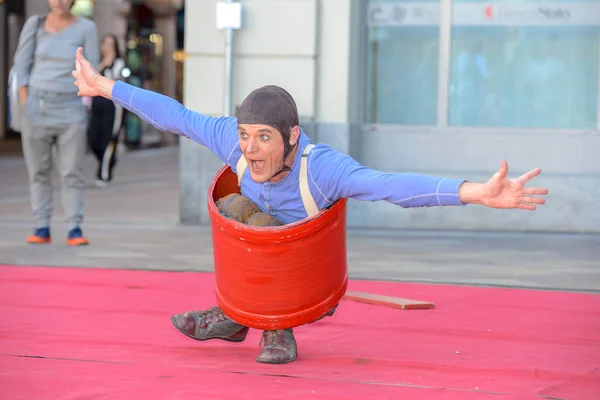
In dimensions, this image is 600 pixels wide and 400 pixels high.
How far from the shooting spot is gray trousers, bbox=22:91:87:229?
8.25m

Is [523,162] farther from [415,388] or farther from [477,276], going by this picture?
[415,388]

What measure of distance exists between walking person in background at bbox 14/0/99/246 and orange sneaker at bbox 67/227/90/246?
0.19 metres

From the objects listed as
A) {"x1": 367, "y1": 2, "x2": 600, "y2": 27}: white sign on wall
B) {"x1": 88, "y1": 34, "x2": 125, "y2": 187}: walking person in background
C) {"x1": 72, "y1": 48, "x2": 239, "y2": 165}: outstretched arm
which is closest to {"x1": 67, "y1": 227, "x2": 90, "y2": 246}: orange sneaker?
{"x1": 367, "y1": 2, "x2": 600, "y2": 27}: white sign on wall

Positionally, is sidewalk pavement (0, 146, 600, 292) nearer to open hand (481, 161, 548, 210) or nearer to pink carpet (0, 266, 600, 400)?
pink carpet (0, 266, 600, 400)

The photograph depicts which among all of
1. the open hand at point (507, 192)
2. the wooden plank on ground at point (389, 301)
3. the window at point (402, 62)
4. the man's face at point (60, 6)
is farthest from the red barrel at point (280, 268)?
the window at point (402, 62)

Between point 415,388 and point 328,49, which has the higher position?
point 328,49

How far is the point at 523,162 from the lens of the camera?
10.2m

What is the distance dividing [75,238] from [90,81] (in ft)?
12.0

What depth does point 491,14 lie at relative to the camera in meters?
10.5

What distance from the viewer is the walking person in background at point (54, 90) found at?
8.23 m

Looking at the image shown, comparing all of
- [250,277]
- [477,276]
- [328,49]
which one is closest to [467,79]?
[328,49]

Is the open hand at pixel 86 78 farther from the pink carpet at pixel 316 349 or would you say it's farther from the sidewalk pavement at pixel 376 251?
the sidewalk pavement at pixel 376 251

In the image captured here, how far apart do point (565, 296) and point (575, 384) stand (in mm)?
2212

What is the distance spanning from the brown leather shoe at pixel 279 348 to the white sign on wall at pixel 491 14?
6.17 metres
